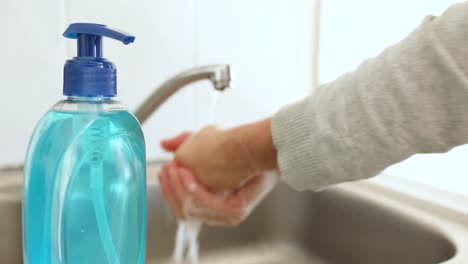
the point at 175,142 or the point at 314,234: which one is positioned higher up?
the point at 175,142

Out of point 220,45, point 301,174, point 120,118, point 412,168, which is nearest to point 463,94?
point 301,174

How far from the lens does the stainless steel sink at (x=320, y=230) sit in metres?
0.65

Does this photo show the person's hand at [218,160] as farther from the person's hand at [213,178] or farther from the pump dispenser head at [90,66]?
the pump dispenser head at [90,66]

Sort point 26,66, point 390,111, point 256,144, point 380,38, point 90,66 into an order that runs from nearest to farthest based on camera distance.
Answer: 1. point 90,66
2. point 390,111
3. point 256,144
4. point 26,66
5. point 380,38

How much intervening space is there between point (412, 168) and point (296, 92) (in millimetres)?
265

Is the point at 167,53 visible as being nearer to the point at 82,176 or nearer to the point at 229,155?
Answer: the point at 229,155

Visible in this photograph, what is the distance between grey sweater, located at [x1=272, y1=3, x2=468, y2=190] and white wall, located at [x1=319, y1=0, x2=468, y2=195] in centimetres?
30

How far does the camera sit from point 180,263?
717 mm

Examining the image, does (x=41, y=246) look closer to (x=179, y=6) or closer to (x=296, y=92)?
(x=179, y=6)

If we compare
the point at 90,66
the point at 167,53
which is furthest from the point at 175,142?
the point at 90,66

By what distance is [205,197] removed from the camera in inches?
24.4

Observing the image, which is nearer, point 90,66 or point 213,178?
point 90,66

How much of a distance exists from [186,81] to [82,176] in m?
0.26

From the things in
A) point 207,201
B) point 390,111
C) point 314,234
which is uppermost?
point 390,111
